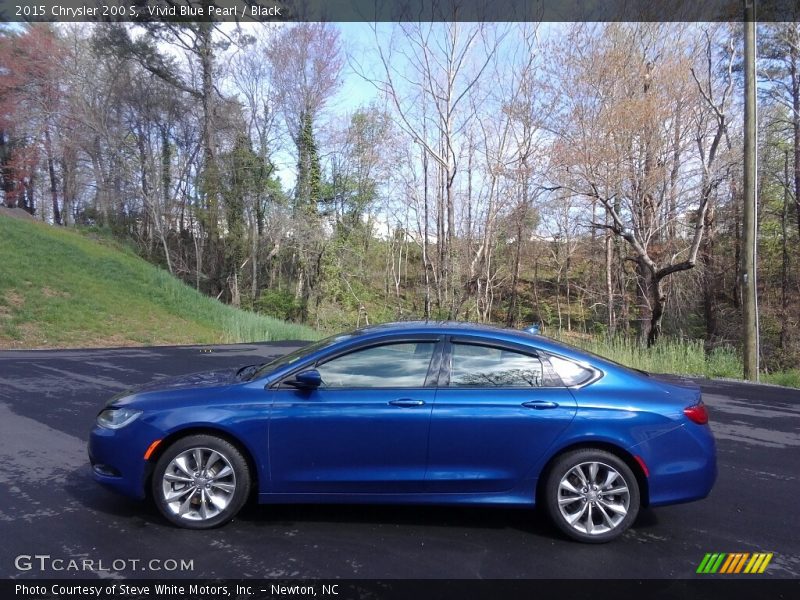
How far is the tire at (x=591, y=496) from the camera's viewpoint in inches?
150

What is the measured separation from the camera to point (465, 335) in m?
4.22

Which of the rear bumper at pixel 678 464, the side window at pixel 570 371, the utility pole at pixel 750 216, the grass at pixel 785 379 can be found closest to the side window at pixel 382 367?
the side window at pixel 570 371

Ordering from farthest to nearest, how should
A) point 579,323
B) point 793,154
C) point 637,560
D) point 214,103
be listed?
point 579,323 → point 214,103 → point 793,154 → point 637,560

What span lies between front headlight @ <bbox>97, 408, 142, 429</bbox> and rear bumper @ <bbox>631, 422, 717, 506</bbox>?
347 centimetres

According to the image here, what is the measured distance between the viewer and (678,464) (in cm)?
388

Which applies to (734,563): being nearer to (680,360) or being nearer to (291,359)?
(291,359)

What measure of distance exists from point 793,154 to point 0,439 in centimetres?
2862

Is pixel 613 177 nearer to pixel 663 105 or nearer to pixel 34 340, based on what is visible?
pixel 663 105

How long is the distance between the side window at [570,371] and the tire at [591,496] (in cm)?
50

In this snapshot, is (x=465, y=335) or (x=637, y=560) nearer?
(x=637, y=560)

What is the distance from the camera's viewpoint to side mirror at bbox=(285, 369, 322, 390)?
392cm

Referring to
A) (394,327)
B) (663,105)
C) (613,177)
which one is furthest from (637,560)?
(663,105)

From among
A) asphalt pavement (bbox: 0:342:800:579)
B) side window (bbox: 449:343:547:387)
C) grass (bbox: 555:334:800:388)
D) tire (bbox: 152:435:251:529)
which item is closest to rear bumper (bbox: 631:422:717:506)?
asphalt pavement (bbox: 0:342:800:579)
